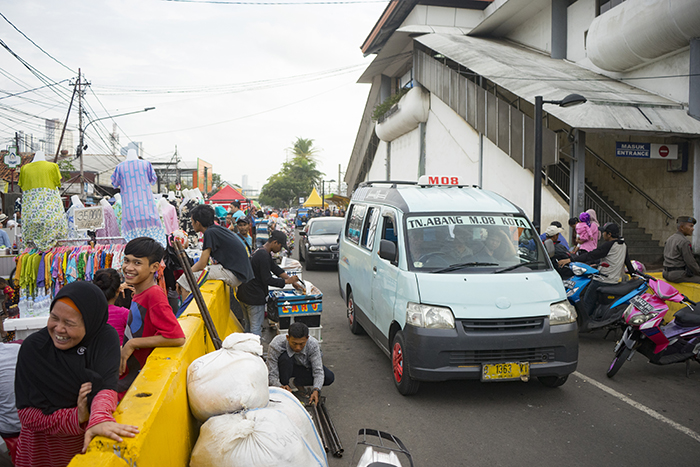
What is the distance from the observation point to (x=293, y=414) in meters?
3.03

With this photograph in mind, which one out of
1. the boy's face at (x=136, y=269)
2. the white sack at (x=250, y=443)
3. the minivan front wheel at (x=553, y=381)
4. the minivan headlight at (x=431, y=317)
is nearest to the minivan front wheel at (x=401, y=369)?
the minivan headlight at (x=431, y=317)

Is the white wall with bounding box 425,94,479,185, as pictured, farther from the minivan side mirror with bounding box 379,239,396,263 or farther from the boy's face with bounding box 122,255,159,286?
the boy's face with bounding box 122,255,159,286

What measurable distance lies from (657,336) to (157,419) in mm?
5273

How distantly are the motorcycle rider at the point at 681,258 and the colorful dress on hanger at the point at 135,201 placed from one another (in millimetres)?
7300

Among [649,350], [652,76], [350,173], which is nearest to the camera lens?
[649,350]

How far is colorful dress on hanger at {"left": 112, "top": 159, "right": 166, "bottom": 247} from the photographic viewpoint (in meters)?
5.90

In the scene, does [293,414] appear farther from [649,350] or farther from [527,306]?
[649,350]

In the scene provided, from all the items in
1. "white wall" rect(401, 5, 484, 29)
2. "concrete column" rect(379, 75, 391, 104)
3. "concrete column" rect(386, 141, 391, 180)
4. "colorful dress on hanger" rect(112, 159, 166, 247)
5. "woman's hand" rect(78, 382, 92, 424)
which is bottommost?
"woman's hand" rect(78, 382, 92, 424)

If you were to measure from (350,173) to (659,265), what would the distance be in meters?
27.7

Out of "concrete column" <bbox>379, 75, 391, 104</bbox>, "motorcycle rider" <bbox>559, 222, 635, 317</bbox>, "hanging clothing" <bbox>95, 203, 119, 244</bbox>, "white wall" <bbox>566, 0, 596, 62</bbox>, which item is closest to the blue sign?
"motorcycle rider" <bbox>559, 222, 635, 317</bbox>

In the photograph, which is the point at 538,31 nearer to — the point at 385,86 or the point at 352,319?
the point at 385,86

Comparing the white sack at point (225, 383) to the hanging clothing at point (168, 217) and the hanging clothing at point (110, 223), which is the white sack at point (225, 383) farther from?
the hanging clothing at point (168, 217)

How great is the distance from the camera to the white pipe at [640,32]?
11.5 meters

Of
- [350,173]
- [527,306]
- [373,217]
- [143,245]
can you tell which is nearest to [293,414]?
[143,245]
